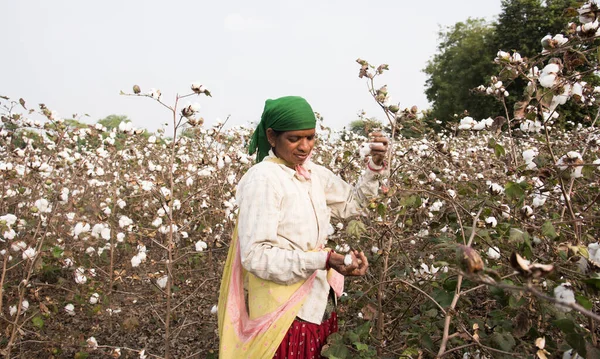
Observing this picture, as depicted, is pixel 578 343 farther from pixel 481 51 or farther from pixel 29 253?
pixel 481 51

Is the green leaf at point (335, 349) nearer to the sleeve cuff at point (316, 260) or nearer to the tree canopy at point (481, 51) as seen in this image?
the sleeve cuff at point (316, 260)

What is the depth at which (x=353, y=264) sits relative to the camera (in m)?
1.15

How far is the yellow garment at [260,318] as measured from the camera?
1.33 meters

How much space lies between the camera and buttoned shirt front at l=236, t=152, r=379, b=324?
1259 mm

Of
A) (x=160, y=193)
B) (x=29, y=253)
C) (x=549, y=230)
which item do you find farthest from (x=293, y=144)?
(x=29, y=253)

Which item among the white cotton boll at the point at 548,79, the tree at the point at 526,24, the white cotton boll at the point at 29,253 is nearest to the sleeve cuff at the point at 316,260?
the white cotton boll at the point at 548,79

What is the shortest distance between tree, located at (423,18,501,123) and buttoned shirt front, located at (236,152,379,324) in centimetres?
2444

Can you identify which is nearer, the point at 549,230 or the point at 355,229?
the point at 549,230

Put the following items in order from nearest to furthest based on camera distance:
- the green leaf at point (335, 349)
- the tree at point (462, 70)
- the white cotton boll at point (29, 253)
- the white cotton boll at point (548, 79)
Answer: the white cotton boll at point (548, 79)
the green leaf at point (335, 349)
the white cotton boll at point (29, 253)
the tree at point (462, 70)

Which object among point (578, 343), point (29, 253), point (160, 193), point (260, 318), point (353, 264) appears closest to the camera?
point (578, 343)

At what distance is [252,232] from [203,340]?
6.39ft

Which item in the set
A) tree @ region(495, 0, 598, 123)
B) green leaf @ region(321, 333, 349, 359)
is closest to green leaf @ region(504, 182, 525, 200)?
green leaf @ region(321, 333, 349, 359)

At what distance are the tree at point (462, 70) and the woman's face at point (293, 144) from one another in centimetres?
2442

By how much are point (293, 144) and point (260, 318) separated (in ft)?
1.85
